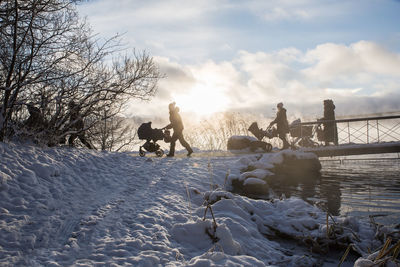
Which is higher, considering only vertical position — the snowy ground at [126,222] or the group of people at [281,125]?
the group of people at [281,125]

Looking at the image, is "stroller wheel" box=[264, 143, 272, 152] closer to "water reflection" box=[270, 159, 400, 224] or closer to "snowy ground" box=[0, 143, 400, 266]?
"water reflection" box=[270, 159, 400, 224]

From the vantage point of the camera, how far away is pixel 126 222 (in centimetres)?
408

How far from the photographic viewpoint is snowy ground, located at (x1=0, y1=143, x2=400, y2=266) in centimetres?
311

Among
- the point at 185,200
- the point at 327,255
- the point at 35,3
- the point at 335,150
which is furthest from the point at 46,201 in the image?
the point at 335,150

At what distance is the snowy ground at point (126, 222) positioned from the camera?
3111 millimetres

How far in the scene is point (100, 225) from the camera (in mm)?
3867

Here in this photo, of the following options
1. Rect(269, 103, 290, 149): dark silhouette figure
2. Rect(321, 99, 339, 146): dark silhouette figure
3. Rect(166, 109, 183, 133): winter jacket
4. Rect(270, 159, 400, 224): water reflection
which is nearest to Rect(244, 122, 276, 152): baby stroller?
Rect(269, 103, 290, 149): dark silhouette figure

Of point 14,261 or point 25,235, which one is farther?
point 25,235

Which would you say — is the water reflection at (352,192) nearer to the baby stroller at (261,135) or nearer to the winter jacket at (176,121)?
the winter jacket at (176,121)

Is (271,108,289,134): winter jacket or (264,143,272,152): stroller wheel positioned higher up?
(271,108,289,134): winter jacket

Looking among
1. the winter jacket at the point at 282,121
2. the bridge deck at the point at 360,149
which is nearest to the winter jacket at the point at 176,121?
the winter jacket at the point at 282,121

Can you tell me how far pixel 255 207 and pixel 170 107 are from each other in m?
7.51

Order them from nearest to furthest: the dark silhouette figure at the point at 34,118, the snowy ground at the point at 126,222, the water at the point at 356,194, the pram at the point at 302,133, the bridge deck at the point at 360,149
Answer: the snowy ground at the point at 126,222 → the water at the point at 356,194 → the dark silhouette figure at the point at 34,118 → the bridge deck at the point at 360,149 → the pram at the point at 302,133

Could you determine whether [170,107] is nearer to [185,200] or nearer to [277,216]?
[185,200]
